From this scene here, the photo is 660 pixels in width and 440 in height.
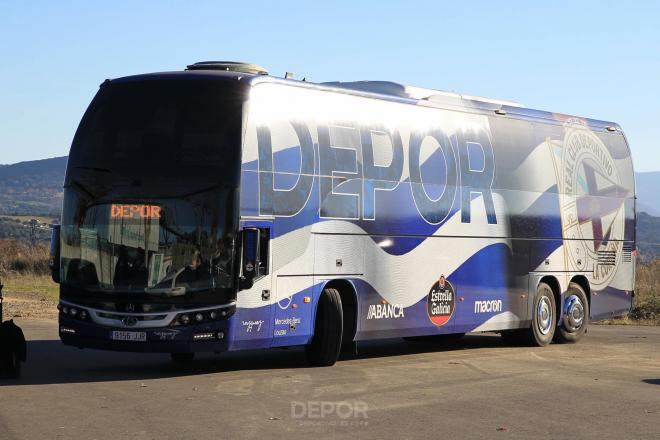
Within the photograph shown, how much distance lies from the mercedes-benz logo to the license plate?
117 mm

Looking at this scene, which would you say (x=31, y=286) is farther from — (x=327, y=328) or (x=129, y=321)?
(x=129, y=321)

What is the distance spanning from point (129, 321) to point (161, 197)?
1.66 meters

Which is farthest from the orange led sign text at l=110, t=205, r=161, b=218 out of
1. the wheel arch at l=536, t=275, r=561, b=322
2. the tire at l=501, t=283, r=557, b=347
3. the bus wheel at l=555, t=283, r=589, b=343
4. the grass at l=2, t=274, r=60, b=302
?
the grass at l=2, t=274, r=60, b=302

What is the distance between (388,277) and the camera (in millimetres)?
19844

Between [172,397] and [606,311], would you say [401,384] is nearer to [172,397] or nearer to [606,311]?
[172,397]

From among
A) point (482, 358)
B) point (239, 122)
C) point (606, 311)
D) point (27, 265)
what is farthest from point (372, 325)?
point (27, 265)

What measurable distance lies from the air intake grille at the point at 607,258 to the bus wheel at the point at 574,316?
805 millimetres

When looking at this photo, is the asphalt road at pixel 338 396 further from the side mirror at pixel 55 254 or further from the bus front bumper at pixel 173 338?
the side mirror at pixel 55 254

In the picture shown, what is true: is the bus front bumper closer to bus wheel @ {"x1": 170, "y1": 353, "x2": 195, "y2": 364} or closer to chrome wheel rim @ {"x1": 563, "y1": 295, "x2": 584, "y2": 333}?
bus wheel @ {"x1": 170, "y1": 353, "x2": 195, "y2": 364}

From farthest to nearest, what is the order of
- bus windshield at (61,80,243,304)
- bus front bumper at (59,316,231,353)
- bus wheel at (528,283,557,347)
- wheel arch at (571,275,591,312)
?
wheel arch at (571,275,591,312) → bus wheel at (528,283,557,347) → bus windshield at (61,80,243,304) → bus front bumper at (59,316,231,353)

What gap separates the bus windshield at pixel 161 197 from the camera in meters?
17.0

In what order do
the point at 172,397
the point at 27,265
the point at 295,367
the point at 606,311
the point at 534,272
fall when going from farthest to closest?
1. the point at 27,265
2. the point at 606,311
3. the point at 534,272
4. the point at 295,367
5. the point at 172,397

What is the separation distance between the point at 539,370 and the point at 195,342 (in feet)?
17.3

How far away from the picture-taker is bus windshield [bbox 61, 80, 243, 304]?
55.7ft
